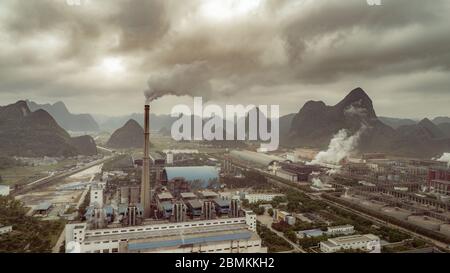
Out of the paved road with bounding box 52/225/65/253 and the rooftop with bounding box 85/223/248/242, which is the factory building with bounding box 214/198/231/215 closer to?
the rooftop with bounding box 85/223/248/242

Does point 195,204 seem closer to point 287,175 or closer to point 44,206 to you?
point 44,206

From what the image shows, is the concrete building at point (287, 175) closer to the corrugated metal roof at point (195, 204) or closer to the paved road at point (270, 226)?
the paved road at point (270, 226)

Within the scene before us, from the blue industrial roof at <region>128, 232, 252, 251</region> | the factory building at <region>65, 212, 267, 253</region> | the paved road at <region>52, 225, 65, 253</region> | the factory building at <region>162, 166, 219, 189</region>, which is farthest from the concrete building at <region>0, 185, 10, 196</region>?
the blue industrial roof at <region>128, 232, 252, 251</region>

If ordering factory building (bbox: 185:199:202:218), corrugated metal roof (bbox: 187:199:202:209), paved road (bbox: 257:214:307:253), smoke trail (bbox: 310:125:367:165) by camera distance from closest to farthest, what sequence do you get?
1. paved road (bbox: 257:214:307:253)
2. factory building (bbox: 185:199:202:218)
3. corrugated metal roof (bbox: 187:199:202:209)
4. smoke trail (bbox: 310:125:367:165)

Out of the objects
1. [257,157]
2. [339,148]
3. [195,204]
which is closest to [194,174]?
[195,204]

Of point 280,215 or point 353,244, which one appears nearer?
point 353,244

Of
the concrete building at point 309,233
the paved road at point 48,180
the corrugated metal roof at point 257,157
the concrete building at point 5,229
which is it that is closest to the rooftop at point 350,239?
the concrete building at point 309,233
